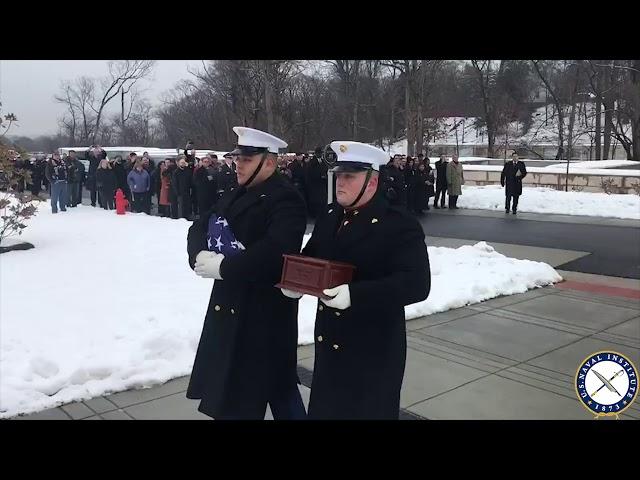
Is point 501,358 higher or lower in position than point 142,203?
lower

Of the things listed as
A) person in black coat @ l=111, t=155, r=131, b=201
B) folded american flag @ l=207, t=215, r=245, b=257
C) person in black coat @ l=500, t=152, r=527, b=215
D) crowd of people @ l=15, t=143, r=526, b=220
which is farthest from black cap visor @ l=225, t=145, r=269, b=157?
person in black coat @ l=111, t=155, r=131, b=201

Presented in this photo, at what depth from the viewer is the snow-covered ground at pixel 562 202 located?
53.8 feet

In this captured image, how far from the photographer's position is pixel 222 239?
10.1ft

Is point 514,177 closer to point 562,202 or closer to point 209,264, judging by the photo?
point 562,202

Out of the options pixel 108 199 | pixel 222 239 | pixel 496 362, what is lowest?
pixel 496 362

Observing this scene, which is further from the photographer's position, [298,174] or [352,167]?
[298,174]

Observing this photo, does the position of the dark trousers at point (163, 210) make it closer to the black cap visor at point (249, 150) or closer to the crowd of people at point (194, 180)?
the crowd of people at point (194, 180)

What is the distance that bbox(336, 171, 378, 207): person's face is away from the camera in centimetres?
282

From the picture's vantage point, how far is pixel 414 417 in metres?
4.20

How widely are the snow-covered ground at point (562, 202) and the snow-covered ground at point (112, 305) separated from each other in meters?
8.37

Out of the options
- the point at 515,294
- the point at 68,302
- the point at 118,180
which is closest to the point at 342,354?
the point at 68,302

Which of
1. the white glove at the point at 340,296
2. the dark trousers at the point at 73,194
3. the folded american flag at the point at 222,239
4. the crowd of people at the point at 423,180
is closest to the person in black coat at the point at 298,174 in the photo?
the crowd of people at the point at 423,180

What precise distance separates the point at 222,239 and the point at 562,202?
16614mm

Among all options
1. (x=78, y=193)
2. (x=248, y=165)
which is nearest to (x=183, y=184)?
(x=78, y=193)
